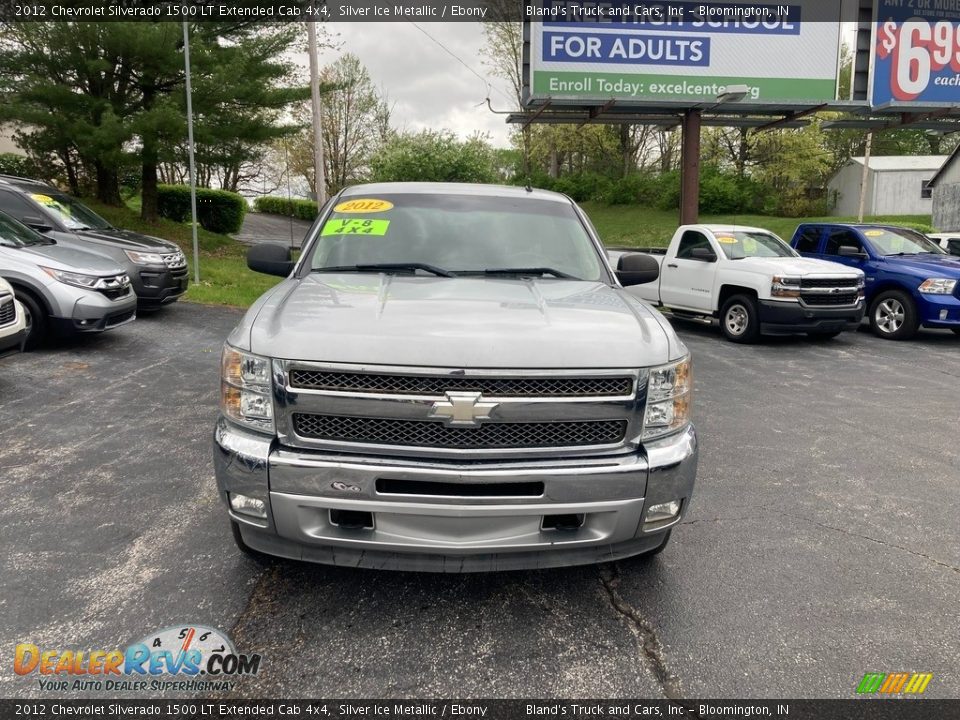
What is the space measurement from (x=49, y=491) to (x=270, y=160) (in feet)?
118

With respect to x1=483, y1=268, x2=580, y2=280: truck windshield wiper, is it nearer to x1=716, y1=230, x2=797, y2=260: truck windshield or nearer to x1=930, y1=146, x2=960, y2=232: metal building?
x1=716, y1=230, x2=797, y2=260: truck windshield

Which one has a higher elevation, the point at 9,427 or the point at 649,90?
the point at 649,90

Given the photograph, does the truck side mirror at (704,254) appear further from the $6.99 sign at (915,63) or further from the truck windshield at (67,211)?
the $6.99 sign at (915,63)

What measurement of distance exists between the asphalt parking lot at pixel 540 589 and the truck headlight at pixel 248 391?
839mm

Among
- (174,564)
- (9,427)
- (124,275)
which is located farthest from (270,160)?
(174,564)

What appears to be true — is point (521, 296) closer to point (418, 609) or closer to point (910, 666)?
point (418, 609)

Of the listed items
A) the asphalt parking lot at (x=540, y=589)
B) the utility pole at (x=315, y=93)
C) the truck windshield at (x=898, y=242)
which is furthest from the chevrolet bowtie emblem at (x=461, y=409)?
the utility pole at (x=315, y=93)

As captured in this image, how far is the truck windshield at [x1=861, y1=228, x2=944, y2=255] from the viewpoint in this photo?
11.1 metres

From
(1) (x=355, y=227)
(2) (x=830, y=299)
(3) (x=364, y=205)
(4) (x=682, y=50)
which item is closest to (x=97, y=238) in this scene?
(3) (x=364, y=205)

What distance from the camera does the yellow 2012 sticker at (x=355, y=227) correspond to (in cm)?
396

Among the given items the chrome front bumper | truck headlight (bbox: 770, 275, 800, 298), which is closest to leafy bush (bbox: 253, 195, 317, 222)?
truck headlight (bbox: 770, 275, 800, 298)

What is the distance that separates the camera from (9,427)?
5.19m

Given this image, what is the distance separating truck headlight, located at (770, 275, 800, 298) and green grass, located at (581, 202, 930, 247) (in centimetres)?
1872

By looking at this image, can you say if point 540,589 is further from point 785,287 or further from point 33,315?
point 785,287
